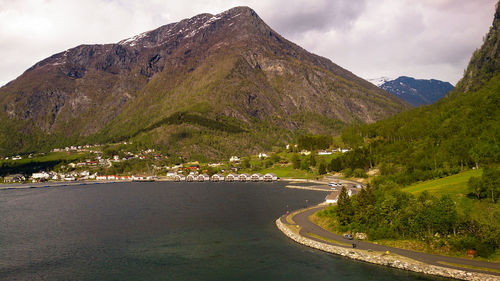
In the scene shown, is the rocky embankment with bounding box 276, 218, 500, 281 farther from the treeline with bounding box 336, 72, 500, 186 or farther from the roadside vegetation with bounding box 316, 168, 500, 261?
the treeline with bounding box 336, 72, 500, 186

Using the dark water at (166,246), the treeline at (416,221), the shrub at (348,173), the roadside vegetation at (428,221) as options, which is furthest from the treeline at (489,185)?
the shrub at (348,173)

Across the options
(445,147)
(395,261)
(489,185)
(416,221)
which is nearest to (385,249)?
(395,261)

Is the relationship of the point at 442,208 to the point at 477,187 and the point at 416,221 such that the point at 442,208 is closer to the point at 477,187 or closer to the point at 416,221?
the point at 416,221

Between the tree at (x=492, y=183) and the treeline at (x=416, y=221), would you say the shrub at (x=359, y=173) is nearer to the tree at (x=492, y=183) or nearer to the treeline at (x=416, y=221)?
the treeline at (x=416, y=221)

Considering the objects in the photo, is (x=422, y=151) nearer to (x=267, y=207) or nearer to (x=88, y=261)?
(x=267, y=207)

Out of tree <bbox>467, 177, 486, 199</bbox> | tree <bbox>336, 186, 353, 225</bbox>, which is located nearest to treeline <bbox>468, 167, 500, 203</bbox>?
tree <bbox>467, 177, 486, 199</bbox>

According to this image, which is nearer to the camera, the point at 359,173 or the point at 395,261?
the point at 395,261
